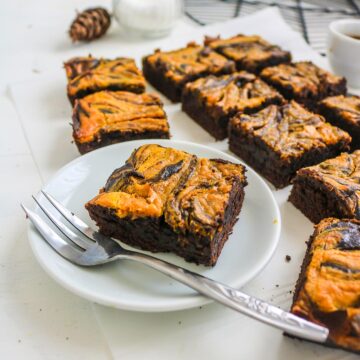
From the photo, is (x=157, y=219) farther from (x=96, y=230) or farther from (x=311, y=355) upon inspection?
(x=311, y=355)

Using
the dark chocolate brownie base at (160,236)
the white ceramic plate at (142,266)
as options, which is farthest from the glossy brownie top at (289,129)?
the dark chocolate brownie base at (160,236)

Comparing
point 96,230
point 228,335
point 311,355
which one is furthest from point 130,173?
point 311,355

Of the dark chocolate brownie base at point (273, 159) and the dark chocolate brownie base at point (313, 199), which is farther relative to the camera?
the dark chocolate brownie base at point (273, 159)

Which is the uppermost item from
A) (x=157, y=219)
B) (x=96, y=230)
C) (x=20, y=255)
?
(x=157, y=219)

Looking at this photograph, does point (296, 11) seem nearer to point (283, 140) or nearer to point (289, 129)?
point (289, 129)

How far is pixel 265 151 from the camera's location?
279 cm

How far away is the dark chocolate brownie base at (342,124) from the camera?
3049 mm

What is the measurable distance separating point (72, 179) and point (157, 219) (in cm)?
68

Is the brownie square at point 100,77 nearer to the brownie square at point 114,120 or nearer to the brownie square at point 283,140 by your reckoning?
the brownie square at point 114,120

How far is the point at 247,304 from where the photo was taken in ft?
5.67

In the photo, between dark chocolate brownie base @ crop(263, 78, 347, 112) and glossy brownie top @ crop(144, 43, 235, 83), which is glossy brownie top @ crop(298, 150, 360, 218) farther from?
glossy brownie top @ crop(144, 43, 235, 83)

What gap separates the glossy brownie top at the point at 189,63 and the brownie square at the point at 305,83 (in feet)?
1.16

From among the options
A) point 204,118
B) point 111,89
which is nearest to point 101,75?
point 111,89

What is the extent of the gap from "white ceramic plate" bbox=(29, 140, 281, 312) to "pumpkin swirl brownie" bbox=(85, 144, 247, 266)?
76 millimetres
